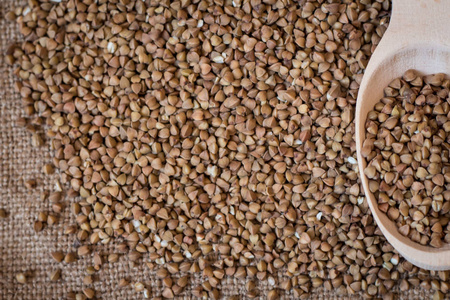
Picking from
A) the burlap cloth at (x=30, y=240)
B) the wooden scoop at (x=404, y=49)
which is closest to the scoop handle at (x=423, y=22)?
the wooden scoop at (x=404, y=49)

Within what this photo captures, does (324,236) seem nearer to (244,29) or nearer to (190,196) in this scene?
(190,196)

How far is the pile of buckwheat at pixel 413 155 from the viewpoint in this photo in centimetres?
110

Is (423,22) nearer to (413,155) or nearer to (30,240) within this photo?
(413,155)

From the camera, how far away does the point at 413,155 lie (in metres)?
1.12

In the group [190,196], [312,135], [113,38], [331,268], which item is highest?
[113,38]

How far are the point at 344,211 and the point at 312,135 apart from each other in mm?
215

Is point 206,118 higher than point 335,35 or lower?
lower

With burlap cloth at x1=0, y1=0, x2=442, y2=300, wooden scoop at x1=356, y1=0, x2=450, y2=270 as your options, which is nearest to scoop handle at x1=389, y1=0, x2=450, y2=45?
wooden scoop at x1=356, y1=0, x2=450, y2=270

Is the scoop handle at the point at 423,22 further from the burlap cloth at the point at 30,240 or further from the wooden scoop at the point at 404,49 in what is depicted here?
the burlap cloth at the point at 30,240

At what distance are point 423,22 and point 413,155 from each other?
1.07ft

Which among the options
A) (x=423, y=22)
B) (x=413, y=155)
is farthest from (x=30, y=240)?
(x=423, y=22)

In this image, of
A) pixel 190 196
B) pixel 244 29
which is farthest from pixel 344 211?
pixel 244 29

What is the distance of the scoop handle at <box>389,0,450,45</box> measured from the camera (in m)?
1.10

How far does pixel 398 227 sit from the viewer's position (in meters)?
1.12
